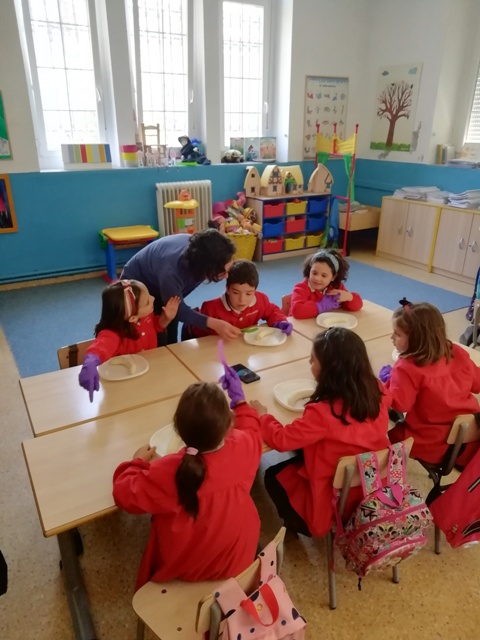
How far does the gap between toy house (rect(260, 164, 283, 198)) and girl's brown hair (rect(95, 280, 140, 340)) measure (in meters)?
3.55

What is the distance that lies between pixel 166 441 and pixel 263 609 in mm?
515

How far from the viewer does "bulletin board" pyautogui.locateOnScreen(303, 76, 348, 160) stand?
211 inches

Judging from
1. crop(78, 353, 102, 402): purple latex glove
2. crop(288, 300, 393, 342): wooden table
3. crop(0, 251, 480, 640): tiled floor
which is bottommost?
crop(0, 251, 480, 640): tiled floor

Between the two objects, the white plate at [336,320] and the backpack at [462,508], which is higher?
the white plate at [336,320]

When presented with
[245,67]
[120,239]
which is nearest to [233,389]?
[120,239]

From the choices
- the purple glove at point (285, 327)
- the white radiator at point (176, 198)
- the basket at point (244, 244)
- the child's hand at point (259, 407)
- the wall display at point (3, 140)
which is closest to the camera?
the child's hand at point (259, 407)

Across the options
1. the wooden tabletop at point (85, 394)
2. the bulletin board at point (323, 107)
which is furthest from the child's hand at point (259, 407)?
the bulletin board at point (323, 107)

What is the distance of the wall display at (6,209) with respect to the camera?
159 inches

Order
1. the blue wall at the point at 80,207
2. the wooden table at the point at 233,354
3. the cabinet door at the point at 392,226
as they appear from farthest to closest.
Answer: the cabinet door at the point at 392,226, the blue wall at the point at 80,207, the wooden table at the point at 233,354

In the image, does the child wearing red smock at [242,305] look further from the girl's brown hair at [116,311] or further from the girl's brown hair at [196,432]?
the girl's brown hair at [196,432]

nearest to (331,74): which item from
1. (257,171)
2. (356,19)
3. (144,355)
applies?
(356,19)

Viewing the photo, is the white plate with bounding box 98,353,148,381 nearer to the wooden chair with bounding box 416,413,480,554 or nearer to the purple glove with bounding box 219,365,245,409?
the purple glove with bounding box 219,365,245,409

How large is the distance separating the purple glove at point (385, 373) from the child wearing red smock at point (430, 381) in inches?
1.6

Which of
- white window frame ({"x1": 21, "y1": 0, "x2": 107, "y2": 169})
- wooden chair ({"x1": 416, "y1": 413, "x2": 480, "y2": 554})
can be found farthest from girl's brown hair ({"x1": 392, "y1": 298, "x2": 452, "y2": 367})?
white window frame ({"x1": 21, "y1": 0, "x2": 107, "y2": 169})
